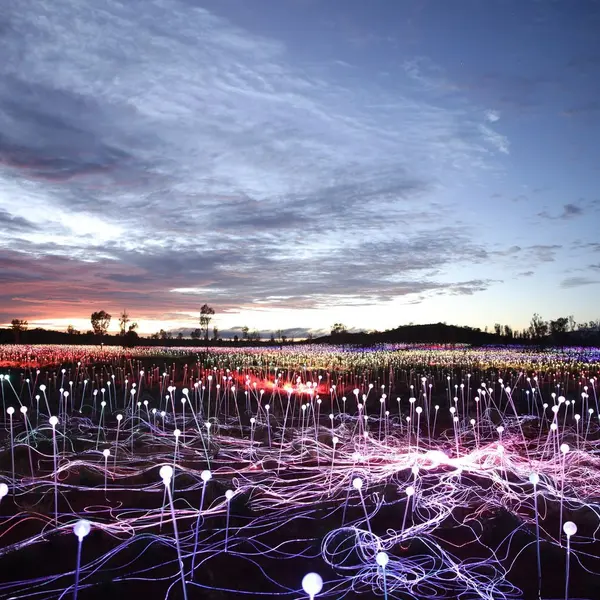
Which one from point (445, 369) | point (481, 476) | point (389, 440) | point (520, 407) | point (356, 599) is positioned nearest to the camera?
point (356, 599)

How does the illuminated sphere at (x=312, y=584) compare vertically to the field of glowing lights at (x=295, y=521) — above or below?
above

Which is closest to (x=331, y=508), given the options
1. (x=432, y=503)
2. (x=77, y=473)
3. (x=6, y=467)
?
(x=432, y=503)

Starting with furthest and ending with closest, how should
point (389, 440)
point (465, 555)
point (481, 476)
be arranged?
point (389, 440) → point (481, 476) → point (465, 555)

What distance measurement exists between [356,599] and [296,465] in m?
3.75

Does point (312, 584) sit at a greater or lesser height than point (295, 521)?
greater

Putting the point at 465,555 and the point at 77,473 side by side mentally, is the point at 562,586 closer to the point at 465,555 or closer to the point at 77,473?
the point at 465,555

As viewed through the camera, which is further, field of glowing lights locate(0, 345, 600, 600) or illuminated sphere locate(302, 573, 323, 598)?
field of glowing lights locate(0, 345, 600, 600)

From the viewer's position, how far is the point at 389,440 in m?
9.26

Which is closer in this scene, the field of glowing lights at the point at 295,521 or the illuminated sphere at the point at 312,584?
the illuminated sphere at the point at 312,584

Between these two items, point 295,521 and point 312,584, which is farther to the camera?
point 295,521

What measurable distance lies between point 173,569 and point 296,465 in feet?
11.5

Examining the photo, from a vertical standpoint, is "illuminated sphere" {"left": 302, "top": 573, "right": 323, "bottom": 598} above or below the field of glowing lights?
above

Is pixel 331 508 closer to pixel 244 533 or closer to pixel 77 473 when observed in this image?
pixel 244 533

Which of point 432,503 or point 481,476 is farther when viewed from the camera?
point 481,476
